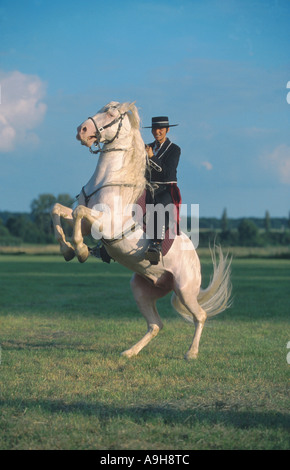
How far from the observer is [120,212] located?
21.1ft

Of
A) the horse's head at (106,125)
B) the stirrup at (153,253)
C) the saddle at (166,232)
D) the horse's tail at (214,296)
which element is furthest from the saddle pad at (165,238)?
the horse's tail at (214,296)

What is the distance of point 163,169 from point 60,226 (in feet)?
4.67

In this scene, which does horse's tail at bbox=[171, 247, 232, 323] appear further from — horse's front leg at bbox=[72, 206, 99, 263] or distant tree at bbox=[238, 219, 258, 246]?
distant tree at bbox=[238, 219, 258, 246]

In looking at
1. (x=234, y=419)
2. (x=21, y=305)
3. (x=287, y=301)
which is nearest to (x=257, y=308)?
(x=287, y=301)

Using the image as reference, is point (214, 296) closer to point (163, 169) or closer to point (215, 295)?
point (215, 295)

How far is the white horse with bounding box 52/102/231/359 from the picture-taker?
248 inches

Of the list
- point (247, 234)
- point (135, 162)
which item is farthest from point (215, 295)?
point (247, 234)

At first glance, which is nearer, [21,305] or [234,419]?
[234,419]

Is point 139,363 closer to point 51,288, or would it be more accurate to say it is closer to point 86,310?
point 86,310

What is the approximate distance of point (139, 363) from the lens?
680cm

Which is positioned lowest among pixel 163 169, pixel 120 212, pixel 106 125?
pixel 120 212

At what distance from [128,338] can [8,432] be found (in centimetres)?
497

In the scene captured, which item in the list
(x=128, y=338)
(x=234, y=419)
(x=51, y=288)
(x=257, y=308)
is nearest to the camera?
(x=234, y=419)

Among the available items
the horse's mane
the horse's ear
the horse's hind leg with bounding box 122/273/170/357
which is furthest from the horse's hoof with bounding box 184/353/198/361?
the horse's ear
